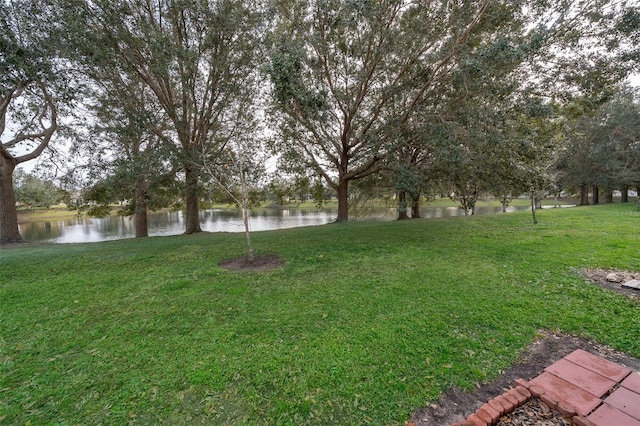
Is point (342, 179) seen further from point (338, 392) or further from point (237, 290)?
point (338, 392)

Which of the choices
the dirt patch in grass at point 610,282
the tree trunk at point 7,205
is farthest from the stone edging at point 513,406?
the tree trunk at point 7,205

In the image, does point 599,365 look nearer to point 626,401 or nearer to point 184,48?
point 626,401

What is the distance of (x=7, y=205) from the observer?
8.54 meters

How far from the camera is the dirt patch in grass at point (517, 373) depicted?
1664mm

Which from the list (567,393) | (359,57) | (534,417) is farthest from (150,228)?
(567,393)

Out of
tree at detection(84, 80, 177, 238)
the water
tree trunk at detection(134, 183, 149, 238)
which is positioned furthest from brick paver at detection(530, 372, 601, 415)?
tree trunk at detection(134, 183, 149, 238)

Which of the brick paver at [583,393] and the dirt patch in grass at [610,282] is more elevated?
the dirt patch in grass at [610,282]

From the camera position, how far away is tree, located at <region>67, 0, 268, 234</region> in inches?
232

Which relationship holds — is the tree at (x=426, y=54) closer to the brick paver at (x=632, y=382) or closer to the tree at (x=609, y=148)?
the brick paver at (x=632, y=382)

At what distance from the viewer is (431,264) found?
448 centimetres

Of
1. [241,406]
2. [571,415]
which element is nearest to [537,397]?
[571,415]

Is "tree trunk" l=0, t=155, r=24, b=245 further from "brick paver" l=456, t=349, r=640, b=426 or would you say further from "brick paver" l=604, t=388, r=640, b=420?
"brick paver" l=604, t=388, r=640, b=420

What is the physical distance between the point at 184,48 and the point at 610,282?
31.5 feet

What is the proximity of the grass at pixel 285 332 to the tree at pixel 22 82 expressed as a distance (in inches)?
152
